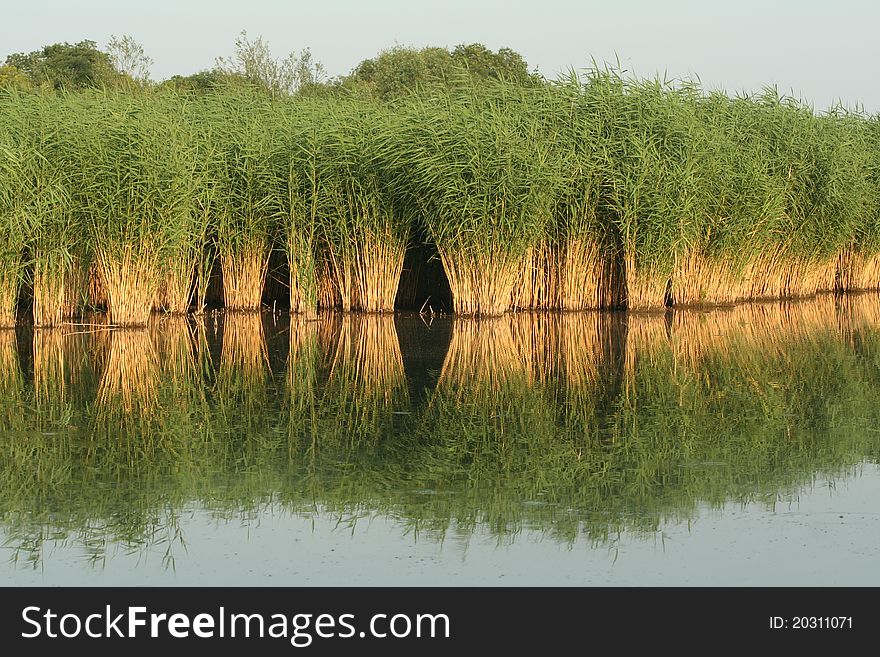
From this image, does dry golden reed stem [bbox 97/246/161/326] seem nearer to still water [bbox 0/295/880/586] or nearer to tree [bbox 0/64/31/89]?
still water [bbox 0/295/880/586]

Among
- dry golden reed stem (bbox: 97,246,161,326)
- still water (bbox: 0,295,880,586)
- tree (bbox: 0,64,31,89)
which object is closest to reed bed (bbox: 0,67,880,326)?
dry golden reed stem (bbox: 97,246,161,326)

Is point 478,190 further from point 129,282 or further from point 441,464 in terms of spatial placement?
point 441,464

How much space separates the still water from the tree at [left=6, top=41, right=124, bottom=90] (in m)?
34.1

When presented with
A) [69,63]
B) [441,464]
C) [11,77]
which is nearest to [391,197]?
[441,464]

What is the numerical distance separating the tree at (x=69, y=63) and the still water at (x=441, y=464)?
3408 centimetres

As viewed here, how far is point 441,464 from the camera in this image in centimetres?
736

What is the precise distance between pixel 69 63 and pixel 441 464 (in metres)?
43.5

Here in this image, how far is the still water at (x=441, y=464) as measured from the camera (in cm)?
543
